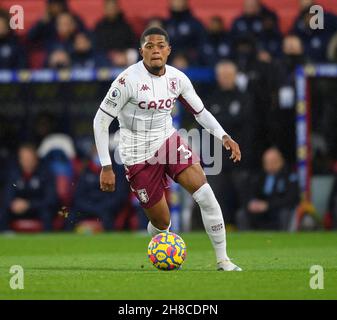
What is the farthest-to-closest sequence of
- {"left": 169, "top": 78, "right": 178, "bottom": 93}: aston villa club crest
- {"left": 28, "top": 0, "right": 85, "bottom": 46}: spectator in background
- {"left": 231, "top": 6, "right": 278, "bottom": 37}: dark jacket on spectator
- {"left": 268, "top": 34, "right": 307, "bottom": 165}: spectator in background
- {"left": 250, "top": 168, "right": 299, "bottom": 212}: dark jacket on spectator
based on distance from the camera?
{"left": 28, "top": 0, "right": 85, "bottom": 46}: spectator in background < {"left": 231, "top": 6, "right": 278, "bottom": 37}: dark jacket on spectator < {"left": 268, "top": 34, "right": 307, "bottom": 165}: spectator in background < {"left": 250, "top": 168, "right": 299, "bottom": 212}: dark jacket on spectator < {"left": 169, "top": 78, "right": 178, "bottom": 93}: aston villa club crest

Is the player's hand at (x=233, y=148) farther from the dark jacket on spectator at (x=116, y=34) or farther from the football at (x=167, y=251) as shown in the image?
the dark jacket on spectator at (x=116, y=34)

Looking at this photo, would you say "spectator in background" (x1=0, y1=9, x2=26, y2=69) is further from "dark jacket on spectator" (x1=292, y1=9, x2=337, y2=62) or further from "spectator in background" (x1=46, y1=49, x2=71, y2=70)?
"dark jacket on spectator" (x1=292, y1=9, x2=337, y2=62)

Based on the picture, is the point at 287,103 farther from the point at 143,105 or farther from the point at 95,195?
the point at 143,105

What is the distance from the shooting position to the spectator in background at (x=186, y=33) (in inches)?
712

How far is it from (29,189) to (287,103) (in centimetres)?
438

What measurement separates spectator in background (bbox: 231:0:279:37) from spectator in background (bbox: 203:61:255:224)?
36.0 inches

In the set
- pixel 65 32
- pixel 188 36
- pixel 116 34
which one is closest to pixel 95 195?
pixel 116 34

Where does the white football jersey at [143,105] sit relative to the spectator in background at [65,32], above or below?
below

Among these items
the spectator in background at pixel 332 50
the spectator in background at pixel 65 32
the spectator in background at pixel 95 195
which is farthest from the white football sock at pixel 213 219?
the spectator in background at pixel 65 32

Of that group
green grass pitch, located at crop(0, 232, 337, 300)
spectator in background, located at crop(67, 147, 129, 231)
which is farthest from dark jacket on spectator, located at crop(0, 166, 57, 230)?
green grass pitch, located at crop(0, 232, 337, 300)

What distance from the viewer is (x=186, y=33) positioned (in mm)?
18094

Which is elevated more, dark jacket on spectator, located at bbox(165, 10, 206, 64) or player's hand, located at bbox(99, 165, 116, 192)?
dark jacket on spectator, located at bbox(165, 10, 206, 64)

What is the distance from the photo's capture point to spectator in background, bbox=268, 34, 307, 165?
17.4 metres

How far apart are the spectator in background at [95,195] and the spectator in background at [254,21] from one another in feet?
9.92
